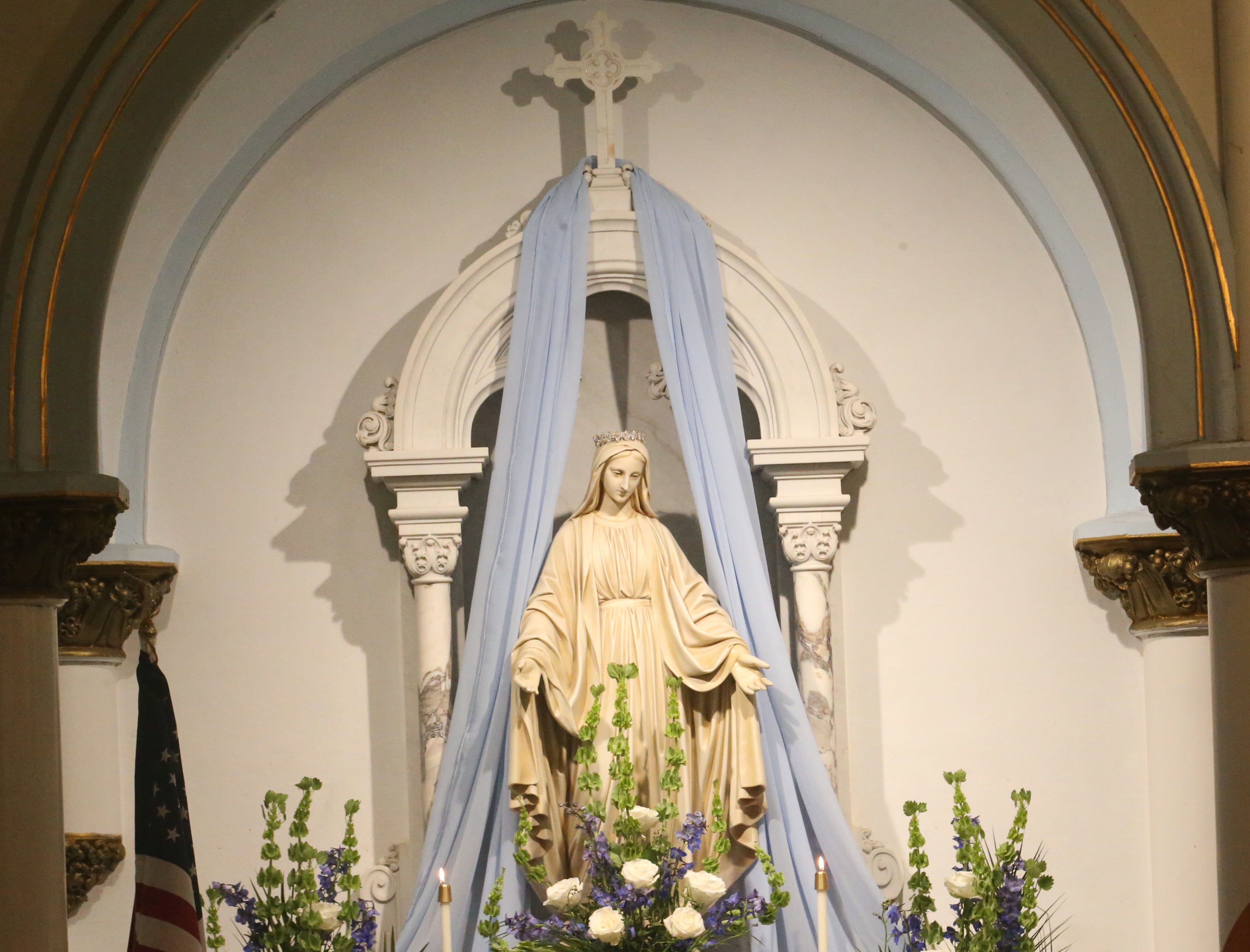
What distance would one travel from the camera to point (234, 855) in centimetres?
699

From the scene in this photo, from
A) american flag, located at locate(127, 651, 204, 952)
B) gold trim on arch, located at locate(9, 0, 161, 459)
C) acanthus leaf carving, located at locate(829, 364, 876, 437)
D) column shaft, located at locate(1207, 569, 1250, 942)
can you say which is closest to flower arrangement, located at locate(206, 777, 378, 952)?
american flag, located at locate(127, 651, 204, 952)

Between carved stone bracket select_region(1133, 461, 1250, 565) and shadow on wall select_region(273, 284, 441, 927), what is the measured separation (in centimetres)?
311

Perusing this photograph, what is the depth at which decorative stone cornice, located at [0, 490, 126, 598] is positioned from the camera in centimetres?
495

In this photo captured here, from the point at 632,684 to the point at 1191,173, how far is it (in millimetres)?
2465

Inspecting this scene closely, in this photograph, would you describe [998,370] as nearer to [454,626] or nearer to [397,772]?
[454,626]

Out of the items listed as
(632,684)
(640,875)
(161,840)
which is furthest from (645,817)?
(161,840)

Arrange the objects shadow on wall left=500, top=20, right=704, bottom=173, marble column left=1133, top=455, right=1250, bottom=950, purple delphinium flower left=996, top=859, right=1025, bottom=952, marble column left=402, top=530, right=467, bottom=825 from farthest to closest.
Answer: shadow on wall left=500, top=20, right=704, bottom=173 → marble column left=402, top=530, right=467, bottom=825 → marble column left=1133, top=455, right=1250, bottom=950 → purple delphinium flower left=996, top=859, right=1025, bottom=952

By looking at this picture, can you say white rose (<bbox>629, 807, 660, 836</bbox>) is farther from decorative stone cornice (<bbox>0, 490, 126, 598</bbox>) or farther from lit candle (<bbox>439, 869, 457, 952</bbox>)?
decorative stone cornice (<bbox>0, 490, 126, 598</bbox>)

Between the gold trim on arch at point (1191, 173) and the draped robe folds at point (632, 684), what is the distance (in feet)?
6.28

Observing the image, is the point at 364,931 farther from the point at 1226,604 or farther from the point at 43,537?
the point at 1226,604

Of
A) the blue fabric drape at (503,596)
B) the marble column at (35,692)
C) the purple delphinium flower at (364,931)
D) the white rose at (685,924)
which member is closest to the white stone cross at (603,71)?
the blue fabric drape at (503,596)

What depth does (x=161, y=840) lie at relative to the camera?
5328 mm

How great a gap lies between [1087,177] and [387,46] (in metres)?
2.76

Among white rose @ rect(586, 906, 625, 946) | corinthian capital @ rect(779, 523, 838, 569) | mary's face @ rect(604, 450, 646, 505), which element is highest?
mary's face @ rect(604, 450, 646, 505)
